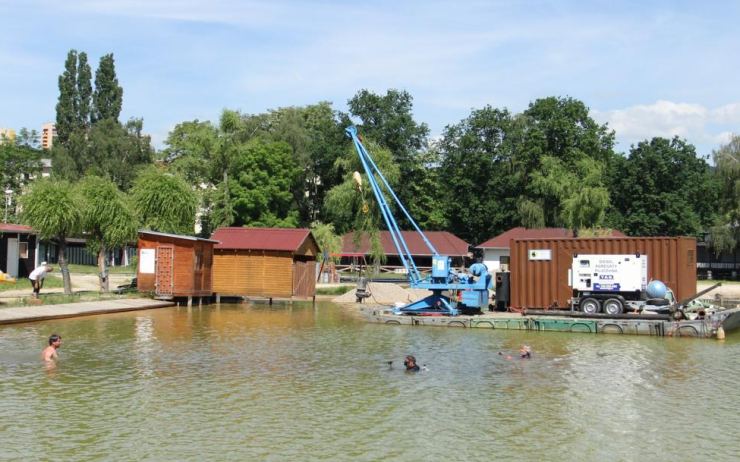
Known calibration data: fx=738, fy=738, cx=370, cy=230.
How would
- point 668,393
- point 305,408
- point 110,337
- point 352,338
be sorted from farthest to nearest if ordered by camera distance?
point 352,338
point 110,337
point 668,393
point 305,408

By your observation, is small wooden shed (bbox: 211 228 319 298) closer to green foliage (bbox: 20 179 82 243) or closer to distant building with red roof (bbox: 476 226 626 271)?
green foliage (bbox: 20 179 82 243)

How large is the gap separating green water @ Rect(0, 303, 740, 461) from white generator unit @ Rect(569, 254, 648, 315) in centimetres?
443

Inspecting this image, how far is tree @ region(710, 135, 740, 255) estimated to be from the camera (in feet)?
233

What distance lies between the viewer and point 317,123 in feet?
307

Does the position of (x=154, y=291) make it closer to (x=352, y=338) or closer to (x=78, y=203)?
(x=78, y=203)

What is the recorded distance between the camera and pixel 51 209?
1433 inches

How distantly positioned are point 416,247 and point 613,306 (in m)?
47.0

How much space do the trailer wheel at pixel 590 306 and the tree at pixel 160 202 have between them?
26.0 metres

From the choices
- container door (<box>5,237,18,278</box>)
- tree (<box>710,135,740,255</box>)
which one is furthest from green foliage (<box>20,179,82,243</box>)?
tree (<box>710,135,740,255</box>)

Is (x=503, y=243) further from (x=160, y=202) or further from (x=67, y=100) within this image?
(x=67, y=100)

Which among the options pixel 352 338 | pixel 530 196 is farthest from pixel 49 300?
pixel 530 196

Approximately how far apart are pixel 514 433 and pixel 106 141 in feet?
238

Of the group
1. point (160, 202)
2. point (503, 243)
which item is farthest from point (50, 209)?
point (503, 243)

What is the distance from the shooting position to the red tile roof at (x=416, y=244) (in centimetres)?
7794
